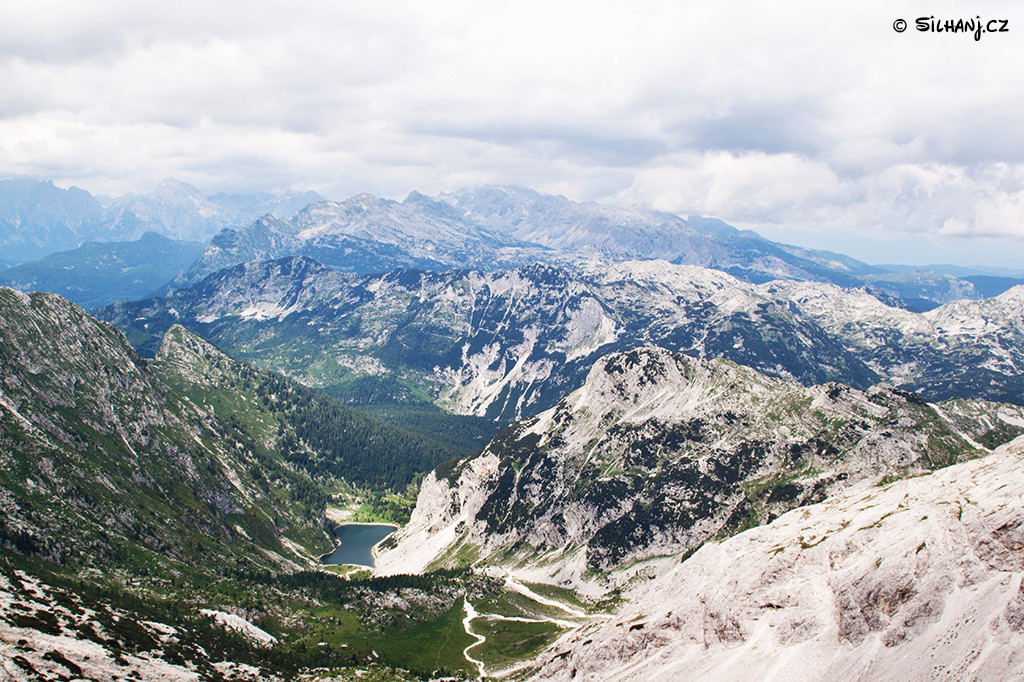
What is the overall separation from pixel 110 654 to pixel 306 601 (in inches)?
3731

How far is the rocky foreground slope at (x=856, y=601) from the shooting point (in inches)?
3465

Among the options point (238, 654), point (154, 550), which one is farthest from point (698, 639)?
point (154, 550)

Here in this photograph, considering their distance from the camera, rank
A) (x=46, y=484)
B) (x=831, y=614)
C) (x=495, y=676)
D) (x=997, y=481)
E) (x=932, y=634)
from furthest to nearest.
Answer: (x=46, y=484) < (x=495, y=676) < (x=997, y=481) < (x=831, y=614) < (x=932, y=634)

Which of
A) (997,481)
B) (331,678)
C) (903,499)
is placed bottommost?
(331,678)

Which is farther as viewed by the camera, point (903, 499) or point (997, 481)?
point (903, 499)

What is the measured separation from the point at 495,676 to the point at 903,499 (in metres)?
96.6

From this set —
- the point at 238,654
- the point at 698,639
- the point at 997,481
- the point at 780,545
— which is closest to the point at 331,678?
the point at 238,654

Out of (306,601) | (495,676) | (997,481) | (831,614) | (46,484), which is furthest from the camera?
(306,601)

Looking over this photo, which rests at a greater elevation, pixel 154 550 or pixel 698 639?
pixel 698 639

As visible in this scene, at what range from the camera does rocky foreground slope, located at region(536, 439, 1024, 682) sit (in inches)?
3465

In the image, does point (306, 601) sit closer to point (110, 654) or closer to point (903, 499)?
point (110, 654)

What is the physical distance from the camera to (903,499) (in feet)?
414

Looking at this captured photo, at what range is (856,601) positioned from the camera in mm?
99125

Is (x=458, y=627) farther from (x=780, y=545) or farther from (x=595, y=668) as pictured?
(x=780, y=545)
